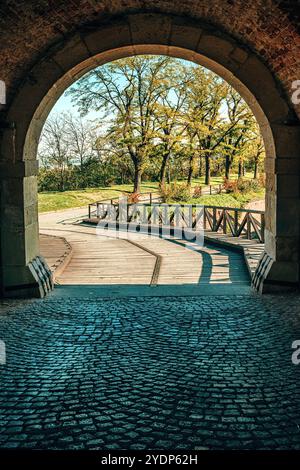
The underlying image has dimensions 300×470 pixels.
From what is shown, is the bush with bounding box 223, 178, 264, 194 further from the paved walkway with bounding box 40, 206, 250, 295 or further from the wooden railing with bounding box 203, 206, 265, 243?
the paved walkway with bounding box 40, 206, 250, 295

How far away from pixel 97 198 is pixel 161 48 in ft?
80.6

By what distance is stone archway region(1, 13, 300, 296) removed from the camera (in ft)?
25.8

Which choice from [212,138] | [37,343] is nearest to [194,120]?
[212,138]

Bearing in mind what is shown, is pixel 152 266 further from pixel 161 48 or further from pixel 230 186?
pixel 230 186

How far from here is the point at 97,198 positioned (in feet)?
107

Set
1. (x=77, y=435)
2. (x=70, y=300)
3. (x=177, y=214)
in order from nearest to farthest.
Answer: (x=77, y=435) < (x=70, y=300) < (x=177, y=214)

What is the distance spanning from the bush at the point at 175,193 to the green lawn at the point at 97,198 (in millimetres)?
533

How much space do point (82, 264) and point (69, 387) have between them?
7.13 metres

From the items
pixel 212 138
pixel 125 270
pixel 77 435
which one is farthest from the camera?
pixel 212 138

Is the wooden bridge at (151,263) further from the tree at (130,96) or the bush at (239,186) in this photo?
the bush at (239,186)

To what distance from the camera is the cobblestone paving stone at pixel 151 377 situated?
3.56 metres

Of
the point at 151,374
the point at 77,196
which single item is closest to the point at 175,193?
the point at 77,196
